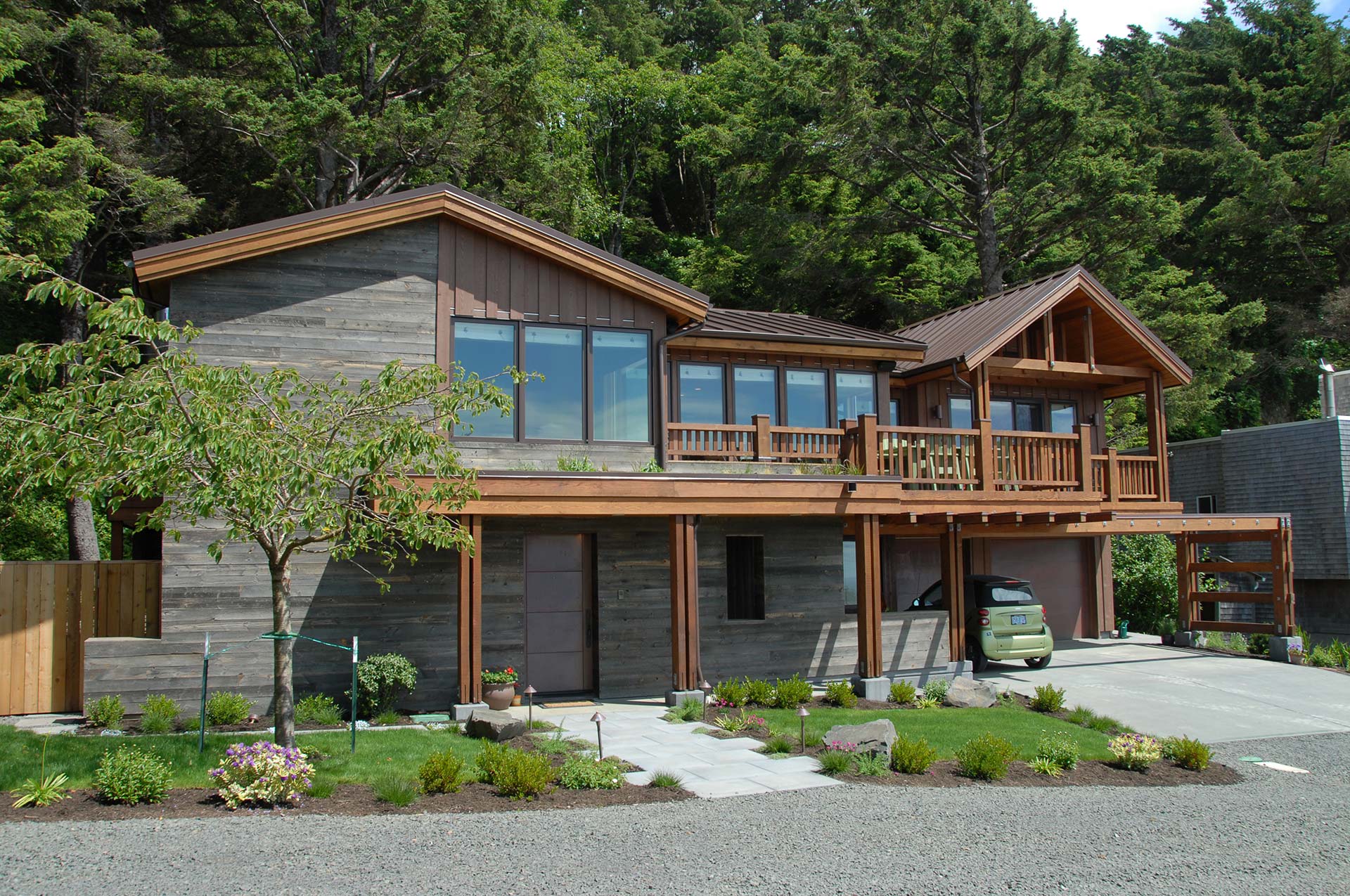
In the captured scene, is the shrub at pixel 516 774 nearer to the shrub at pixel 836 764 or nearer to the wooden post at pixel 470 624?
the shrub at pixel 836 764

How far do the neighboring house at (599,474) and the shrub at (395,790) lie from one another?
13.5 ft

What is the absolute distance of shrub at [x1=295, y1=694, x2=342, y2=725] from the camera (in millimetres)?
12297

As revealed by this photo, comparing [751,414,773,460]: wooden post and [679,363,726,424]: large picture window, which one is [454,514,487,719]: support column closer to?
[751,414,773,460]: wooden post

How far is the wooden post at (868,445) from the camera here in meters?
16.0

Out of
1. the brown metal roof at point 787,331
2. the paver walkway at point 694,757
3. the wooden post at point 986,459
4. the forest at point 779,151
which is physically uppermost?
the forest at point 779,151

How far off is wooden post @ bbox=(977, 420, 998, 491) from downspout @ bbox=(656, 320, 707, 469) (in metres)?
5.34

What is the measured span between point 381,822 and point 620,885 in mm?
2297

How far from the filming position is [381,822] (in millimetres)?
7777

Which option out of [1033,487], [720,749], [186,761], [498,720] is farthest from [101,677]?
[1033,487]

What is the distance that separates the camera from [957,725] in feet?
41.4

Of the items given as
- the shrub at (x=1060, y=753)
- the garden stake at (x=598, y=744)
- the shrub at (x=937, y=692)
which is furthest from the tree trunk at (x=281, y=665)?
the shrub at (x=937, y=692)

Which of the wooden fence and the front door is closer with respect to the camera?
the wooden fence

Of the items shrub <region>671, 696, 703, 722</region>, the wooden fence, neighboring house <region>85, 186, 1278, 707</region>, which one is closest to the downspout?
neighboring house <region>85, 186, 1278, 707</region>

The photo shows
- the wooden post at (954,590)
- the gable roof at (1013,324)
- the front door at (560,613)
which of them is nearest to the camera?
the front door at (560,613)
